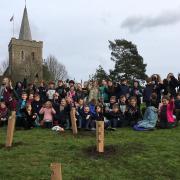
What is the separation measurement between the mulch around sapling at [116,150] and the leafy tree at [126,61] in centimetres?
4562

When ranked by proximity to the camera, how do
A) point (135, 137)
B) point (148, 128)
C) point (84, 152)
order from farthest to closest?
point (148, 128) < point (135, 137) < point (84, 152)

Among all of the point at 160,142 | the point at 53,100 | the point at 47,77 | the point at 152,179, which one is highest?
the point at 47,77

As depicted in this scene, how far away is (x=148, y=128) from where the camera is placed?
16438 mm

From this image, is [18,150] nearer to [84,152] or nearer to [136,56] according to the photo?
[84,152]

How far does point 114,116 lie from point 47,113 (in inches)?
106

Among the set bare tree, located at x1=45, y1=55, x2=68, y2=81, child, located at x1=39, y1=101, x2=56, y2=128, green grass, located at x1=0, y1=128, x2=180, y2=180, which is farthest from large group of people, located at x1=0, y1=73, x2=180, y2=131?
bare tree, located at x1=45, y1=55, x2=68, y2=81

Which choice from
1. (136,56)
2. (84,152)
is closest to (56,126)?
(84,152)

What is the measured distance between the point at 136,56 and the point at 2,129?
47098 millimetres

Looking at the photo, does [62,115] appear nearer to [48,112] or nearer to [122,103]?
[48,112]

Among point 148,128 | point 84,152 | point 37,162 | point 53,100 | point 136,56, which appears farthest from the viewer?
point 136,56

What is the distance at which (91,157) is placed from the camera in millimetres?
11781

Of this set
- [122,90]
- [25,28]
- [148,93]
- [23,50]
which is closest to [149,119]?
[148,93]

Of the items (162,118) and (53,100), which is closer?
(162,118)

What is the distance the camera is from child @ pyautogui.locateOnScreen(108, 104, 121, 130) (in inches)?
679
